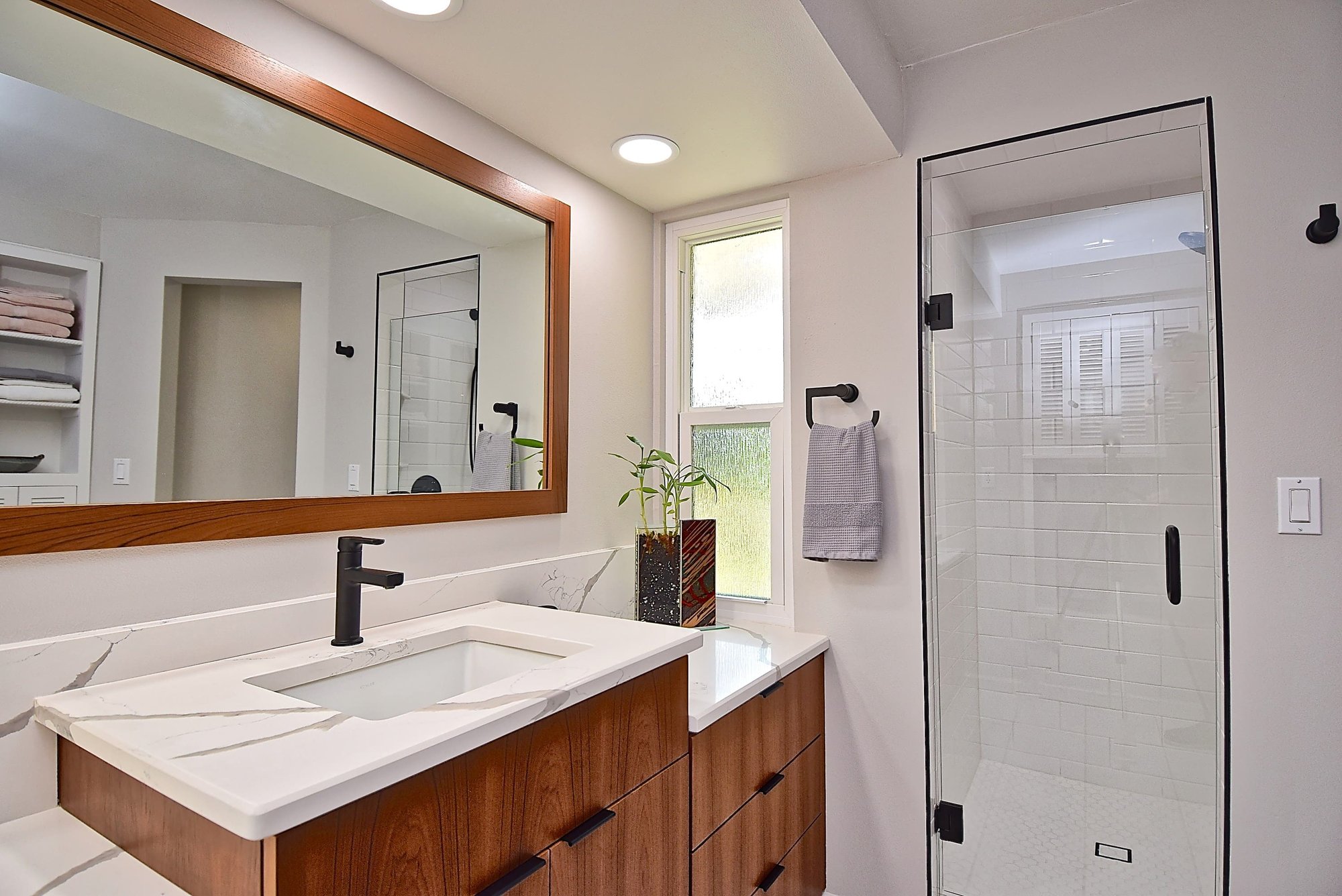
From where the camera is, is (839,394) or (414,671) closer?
(414,671)

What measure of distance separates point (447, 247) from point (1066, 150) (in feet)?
4.91

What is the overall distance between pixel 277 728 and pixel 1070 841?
1.72m

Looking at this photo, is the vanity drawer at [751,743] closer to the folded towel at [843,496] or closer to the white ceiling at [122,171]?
the folded towel at [843,496]

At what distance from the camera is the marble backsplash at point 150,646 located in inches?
38.8

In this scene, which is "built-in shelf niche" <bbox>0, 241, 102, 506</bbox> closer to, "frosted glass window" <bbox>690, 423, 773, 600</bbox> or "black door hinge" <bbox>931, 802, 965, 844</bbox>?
"frosted glass window" <bbox>690, 423, 773, 600</bbox>

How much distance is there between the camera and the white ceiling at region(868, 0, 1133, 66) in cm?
177

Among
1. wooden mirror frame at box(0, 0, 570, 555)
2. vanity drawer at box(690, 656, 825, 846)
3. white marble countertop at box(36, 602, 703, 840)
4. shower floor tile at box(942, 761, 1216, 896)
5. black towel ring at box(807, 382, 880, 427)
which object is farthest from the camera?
black towel ring at box(807, 382, 880, 427)

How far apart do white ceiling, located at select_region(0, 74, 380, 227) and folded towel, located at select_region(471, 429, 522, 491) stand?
2.02 feet

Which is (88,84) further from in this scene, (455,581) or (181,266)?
(455,581)

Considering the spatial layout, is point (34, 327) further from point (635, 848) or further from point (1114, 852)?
point (1114, 852)

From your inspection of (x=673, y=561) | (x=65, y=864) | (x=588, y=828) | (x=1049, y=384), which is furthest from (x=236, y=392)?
(x=1049, y=384)

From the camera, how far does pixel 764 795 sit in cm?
171

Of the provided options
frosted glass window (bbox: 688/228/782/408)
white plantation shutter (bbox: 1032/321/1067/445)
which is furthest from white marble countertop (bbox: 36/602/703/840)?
frosted glass window (bbox: 688/228/782/408)

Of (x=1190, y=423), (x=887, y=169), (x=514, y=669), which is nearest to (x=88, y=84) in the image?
(x=514, y=669)
